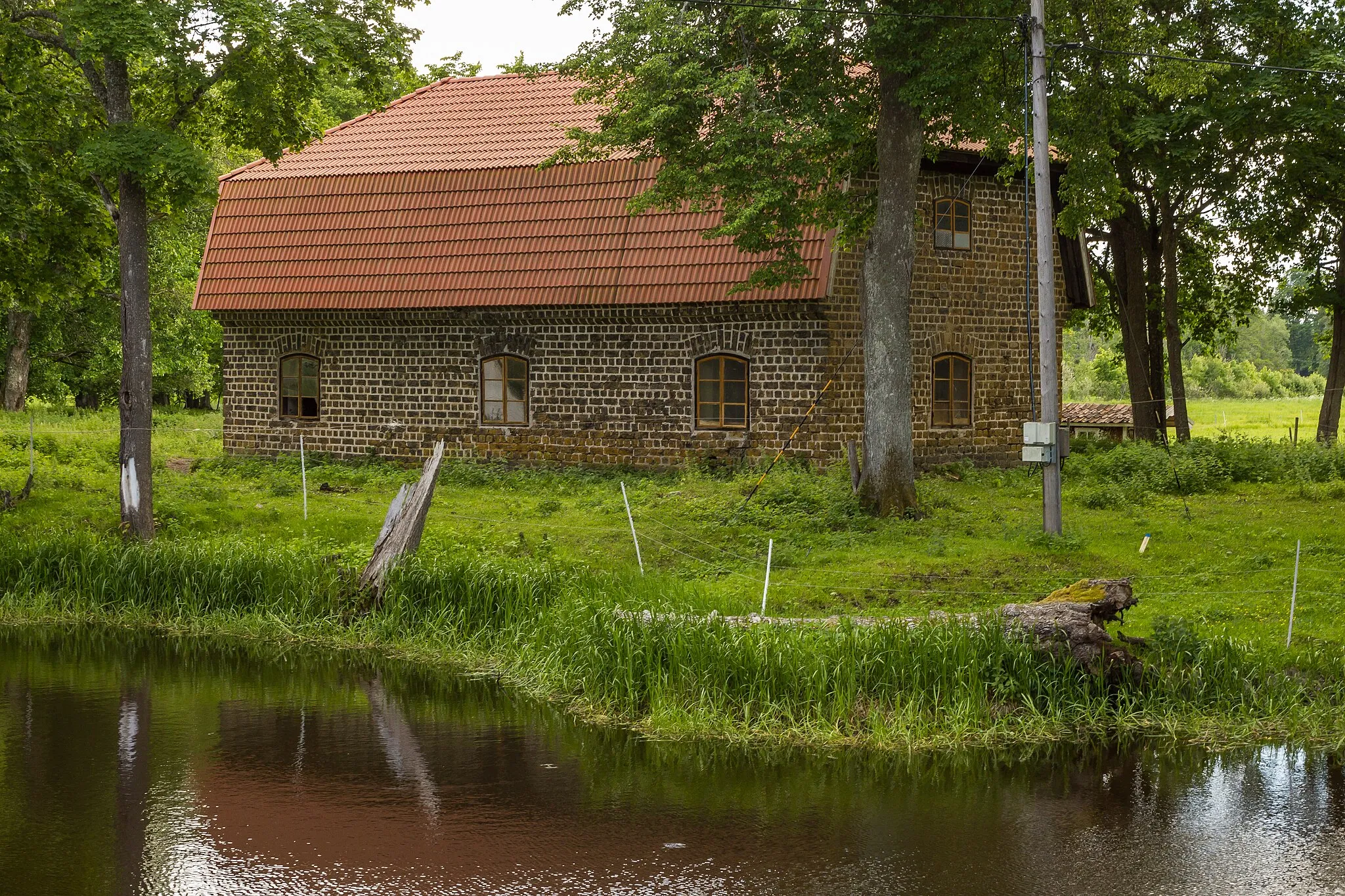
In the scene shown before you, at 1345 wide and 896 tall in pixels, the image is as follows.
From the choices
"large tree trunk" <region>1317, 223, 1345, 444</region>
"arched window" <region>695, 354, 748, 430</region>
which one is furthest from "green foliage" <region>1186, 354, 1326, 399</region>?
"arched window" <region>695, 354, 748, 430</region>

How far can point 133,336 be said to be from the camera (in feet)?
51.9

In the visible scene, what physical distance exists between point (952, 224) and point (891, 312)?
5951mm

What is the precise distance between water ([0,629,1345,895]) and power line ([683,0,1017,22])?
29.7 ft

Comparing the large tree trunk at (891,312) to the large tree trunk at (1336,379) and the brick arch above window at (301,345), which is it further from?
the large tree trunk at (1336,379)

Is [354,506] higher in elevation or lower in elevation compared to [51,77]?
lower

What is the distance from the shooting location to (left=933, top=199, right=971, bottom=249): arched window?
22.3m

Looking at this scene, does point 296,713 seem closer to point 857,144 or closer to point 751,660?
point 751,660

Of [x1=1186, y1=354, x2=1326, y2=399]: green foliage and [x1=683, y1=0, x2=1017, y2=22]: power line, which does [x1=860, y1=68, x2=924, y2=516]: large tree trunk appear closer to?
[x1=683, y1=0, x2=1017, y2=22]: power line

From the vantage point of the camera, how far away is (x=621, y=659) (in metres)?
10.2

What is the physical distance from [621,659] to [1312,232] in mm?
22543

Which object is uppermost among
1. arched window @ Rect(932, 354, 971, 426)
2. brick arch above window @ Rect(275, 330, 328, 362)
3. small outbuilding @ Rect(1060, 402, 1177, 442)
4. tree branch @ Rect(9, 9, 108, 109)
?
tree branch @ Rect(9, 9, 108, 109)

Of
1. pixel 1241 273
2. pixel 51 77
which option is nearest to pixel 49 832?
pixel 51 77

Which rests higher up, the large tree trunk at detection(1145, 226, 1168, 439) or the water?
the large tree trunk at detection(1145, 226, 1168, 439)

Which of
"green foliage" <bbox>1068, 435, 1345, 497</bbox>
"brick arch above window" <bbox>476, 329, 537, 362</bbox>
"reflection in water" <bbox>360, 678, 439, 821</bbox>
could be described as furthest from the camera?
"brick arch above window" <bbox>476, 329, 537, 362</bbox>
